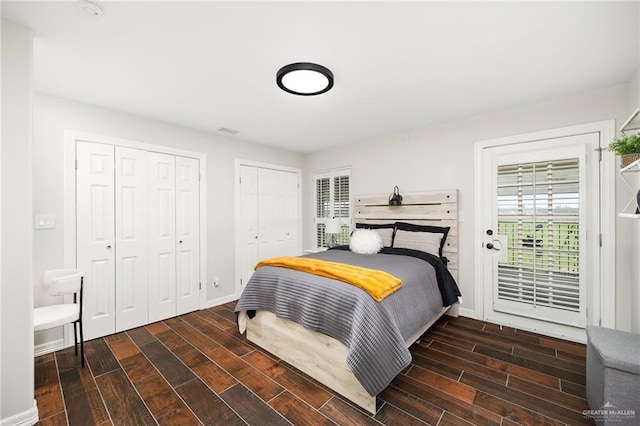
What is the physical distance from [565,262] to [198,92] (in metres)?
4.02

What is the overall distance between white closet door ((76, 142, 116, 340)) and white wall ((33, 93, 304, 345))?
15 centimetres

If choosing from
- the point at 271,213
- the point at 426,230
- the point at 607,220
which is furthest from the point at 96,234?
the point at 607,220

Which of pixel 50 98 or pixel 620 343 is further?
pixel 50 98

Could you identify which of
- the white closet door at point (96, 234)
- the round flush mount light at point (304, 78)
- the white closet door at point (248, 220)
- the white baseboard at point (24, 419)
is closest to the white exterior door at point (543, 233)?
the round flush mount light at point (304, 78)

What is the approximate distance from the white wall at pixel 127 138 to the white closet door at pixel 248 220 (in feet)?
0.52

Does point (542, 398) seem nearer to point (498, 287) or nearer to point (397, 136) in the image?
point (498, 287)

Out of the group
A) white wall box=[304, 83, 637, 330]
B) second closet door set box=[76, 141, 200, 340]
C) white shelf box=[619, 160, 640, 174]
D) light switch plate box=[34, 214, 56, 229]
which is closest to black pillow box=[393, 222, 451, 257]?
white wall box=[304, 83, 637, 330]

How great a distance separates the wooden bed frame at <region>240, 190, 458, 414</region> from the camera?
6.07 feet

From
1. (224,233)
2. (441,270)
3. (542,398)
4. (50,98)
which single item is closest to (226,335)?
(224,233)

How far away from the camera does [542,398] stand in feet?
5.94

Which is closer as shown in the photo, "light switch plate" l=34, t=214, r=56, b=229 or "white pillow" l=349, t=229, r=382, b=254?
"light switch plate" l=34, t=214, r=56, b=229

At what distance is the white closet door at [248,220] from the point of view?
411cm

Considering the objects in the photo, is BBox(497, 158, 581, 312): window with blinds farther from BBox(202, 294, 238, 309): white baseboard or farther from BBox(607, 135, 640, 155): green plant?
BBox(202, 294, 238, 309): white baseboard

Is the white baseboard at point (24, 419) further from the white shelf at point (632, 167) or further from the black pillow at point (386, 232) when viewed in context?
the white shelf at point (632, 167)
